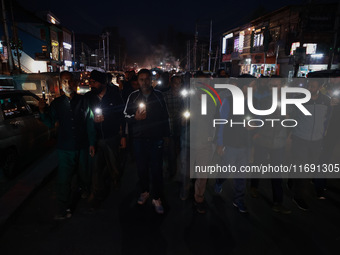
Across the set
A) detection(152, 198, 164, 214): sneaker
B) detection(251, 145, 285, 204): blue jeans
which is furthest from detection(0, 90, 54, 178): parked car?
detection(251, 145, 285, 204): blue jeans

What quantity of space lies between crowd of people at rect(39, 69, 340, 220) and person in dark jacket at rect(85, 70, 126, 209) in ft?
0.05

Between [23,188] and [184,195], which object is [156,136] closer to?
[184,195]

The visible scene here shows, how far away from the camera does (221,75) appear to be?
7570 mm

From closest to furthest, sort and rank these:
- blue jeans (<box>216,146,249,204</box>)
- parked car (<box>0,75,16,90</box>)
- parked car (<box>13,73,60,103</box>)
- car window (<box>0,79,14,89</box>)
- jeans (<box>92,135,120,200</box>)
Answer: blue jeans (<box>216,146,249,204</box>)
jeans (<box>92,135,120,200</box>)
parked car (<box>13,73,60,103</box>)
parked car (<box>0,75,16,90</box>)
car window (<box>0,79,14,89</box>)

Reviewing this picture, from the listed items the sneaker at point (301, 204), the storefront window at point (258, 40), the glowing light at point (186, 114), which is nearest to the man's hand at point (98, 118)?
the glowing light at point (186, 114)

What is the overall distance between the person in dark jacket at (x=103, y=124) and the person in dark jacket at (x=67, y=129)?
0.79 ft

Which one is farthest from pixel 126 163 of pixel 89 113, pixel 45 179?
pixel 89 113

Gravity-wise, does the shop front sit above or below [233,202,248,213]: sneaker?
above

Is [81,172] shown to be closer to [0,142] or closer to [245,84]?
[0,142]

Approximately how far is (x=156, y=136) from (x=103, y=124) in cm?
91

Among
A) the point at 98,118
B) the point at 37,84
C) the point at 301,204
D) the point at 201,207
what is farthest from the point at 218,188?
the point at 37,84

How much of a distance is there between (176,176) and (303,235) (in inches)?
102

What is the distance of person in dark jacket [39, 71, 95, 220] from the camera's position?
3555 mm

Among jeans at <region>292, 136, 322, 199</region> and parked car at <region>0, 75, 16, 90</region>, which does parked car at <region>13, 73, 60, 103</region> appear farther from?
jeans at <region>292, 136, 322, 199</region>
